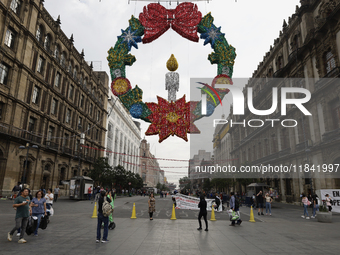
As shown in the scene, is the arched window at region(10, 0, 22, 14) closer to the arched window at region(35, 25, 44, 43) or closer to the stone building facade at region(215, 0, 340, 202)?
the arched window at region(35, 25, 44, 43)

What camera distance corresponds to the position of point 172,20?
14.2 metres

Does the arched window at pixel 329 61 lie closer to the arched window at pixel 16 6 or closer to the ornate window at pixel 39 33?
the arched window at pixel 16 6

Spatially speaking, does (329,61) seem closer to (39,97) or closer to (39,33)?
(39,97)

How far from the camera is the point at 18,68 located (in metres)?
27.5

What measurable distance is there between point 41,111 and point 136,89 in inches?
940

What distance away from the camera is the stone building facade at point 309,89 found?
23.8 meters

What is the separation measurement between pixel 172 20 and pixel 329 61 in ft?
63.7

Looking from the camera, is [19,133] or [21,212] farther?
[19,133]

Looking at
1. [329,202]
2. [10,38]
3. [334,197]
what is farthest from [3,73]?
[334,197]

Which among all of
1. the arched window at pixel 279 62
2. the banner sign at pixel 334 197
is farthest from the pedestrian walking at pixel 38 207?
the arched window at pixel 279 62

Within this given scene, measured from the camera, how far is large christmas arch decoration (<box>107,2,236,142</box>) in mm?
13766

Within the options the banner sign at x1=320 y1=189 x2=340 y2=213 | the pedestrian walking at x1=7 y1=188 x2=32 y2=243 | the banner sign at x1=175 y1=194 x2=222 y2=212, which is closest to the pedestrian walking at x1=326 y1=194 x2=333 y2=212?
the banner sign at x1=320 y1=189 x2=340 y2=213

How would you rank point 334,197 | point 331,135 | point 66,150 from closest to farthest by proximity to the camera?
point 334,197 < point 331,135 < point 66,150

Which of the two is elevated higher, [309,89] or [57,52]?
[57,52]
